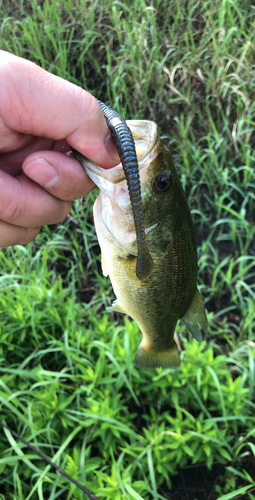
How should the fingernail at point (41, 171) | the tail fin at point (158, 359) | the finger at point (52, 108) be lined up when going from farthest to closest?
the tail fin at point (158, 359), the fingernail at point (41, 171), the finger at point (52, 108)

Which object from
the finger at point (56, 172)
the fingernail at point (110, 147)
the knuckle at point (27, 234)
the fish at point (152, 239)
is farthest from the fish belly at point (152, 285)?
the knuckle at point (27, 234)

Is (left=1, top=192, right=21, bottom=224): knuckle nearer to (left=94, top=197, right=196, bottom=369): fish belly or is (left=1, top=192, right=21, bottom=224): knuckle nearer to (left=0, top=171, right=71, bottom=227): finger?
(left=0, top=171, right=71, bottom=227): finger

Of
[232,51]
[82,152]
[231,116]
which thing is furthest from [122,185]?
[232,51]

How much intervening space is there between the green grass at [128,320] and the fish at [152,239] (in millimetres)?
702

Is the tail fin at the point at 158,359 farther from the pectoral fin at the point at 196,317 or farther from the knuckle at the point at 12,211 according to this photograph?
the knuckle at the point at 12,211

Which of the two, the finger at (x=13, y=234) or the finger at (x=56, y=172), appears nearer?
the finger at (x=56, y=172)

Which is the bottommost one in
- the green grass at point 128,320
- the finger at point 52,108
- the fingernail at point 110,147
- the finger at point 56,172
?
the green grass at point 128,320

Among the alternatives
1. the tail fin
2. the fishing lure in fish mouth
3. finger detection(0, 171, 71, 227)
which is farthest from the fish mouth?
the tail fin

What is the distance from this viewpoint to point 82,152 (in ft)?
3.56

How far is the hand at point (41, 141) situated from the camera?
1.00 m

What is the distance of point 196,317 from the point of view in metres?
1.39

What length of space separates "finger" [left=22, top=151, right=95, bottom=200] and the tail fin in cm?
83

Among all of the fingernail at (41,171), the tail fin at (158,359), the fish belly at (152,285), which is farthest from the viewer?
the tail fin at (158,359)

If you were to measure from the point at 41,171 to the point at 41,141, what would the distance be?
0.71ft
